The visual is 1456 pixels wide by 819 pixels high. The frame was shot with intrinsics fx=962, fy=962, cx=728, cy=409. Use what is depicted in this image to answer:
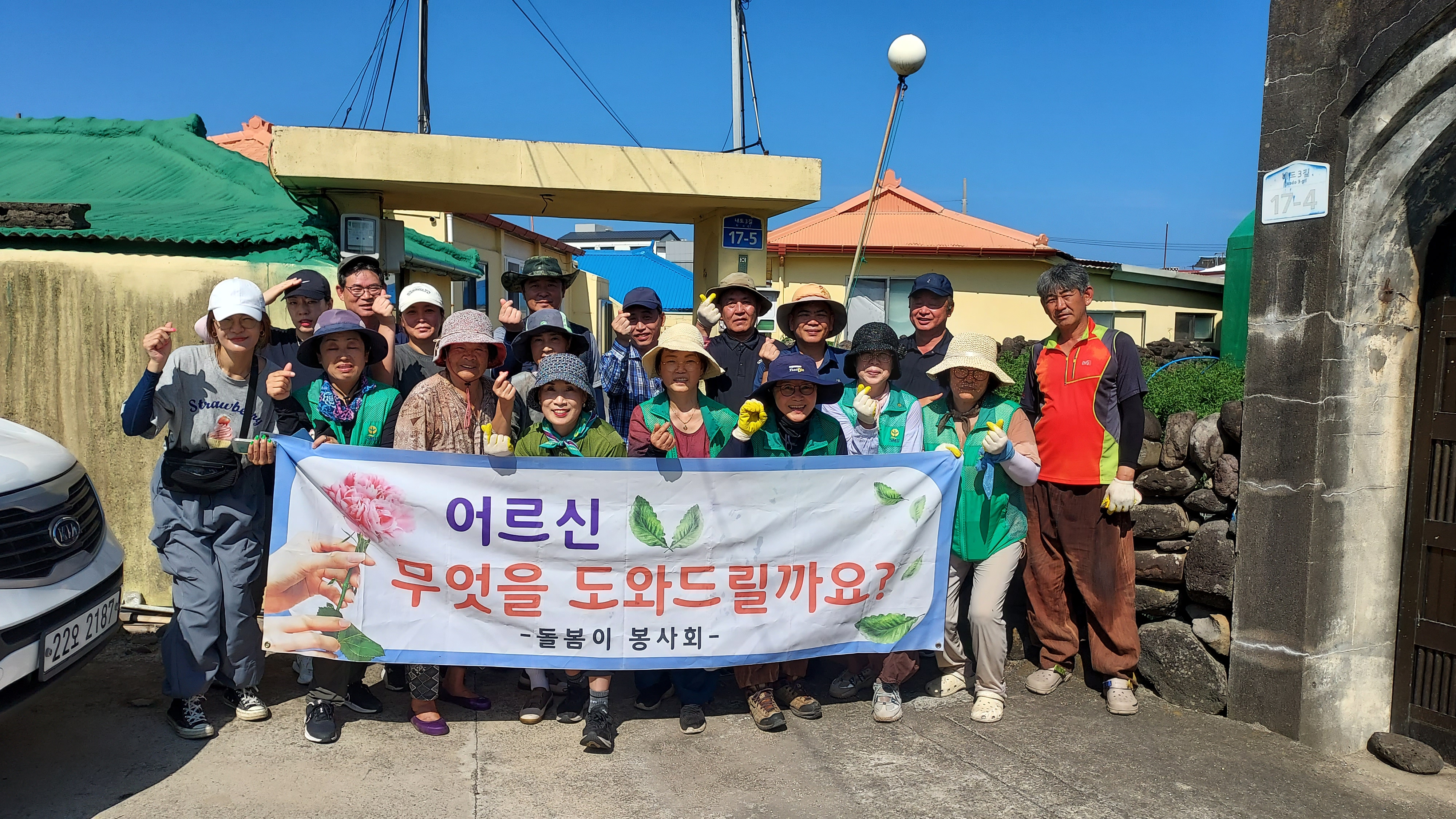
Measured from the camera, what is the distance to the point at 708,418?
14.7 ft

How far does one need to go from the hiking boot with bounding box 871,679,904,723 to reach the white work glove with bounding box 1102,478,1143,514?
1335 mm

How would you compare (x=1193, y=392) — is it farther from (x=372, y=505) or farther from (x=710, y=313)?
(x=372, y=505)

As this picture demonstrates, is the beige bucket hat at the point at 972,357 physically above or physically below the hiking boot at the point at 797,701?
above

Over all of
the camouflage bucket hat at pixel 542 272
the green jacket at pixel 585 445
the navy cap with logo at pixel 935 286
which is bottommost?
the green jacket at pixel 585 445

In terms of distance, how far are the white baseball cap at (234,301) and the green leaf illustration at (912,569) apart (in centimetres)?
309

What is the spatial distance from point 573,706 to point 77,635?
2013 millimetres

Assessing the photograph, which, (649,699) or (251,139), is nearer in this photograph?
(649,699)

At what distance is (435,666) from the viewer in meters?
4.29

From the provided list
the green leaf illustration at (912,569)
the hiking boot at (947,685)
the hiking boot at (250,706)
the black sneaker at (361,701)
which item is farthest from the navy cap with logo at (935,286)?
the hiking boot at (250,706)

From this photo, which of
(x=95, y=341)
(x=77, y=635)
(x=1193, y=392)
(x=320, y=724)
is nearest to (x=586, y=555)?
(x=320, y=724)

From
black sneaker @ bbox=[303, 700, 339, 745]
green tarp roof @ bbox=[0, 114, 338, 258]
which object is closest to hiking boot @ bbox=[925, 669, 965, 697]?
black sneaker @ bbox=[303, 700, 339, 745]

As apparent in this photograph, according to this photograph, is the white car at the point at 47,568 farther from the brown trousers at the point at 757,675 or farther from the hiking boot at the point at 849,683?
the hiking boot at the point at 849,683

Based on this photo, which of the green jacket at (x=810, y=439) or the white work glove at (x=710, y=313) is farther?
the white work glove at (x=710, y=313)

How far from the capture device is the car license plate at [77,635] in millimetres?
3344
